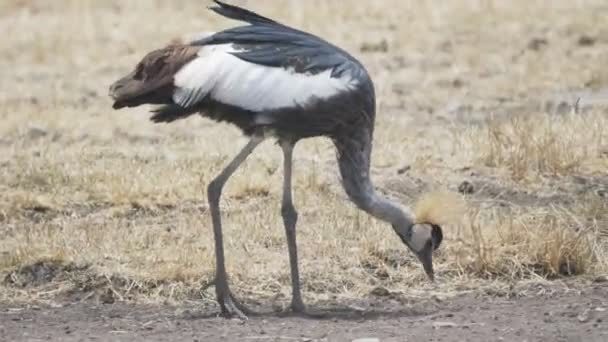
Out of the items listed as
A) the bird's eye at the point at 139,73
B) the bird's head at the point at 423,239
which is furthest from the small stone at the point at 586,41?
the bird's eye at the point at 139,73

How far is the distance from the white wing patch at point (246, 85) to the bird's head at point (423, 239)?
0.84m

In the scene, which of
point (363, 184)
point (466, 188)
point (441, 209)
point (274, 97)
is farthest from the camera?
point (466, 188)

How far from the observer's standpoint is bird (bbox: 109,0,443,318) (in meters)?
7.12

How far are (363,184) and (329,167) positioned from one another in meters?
2.76

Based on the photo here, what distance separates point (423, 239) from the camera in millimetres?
7469

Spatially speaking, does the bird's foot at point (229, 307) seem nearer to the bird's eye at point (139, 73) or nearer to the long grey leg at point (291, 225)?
the long grey leg at point (291, 225)

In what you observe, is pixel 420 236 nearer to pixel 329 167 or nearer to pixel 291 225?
pixel 291 225

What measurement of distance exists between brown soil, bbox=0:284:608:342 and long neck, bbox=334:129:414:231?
0.47 metres

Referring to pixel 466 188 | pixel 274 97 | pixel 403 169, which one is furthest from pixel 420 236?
pixel 403 169

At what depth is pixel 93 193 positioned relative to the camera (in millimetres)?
9570

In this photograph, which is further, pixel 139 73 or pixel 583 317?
pixel 139 73

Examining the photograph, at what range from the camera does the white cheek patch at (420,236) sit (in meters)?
7.45

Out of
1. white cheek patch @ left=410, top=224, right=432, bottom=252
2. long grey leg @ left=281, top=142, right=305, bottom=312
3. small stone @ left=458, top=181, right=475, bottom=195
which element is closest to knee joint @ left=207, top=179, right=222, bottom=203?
long grey leg @ left=281, top=142, right=305, bottom=312

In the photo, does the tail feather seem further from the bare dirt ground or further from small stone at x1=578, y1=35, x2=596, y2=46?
small stone at x1=578, y1=35, x2=596, y2=46
